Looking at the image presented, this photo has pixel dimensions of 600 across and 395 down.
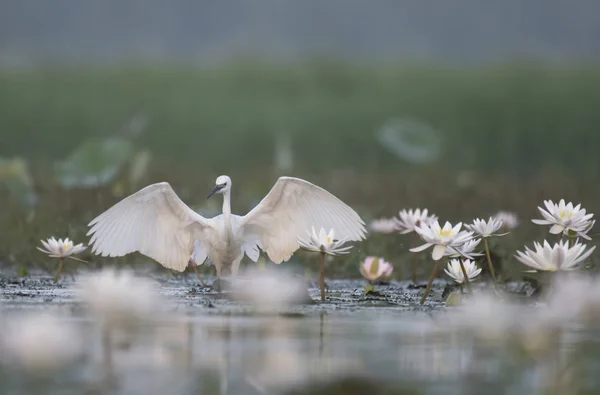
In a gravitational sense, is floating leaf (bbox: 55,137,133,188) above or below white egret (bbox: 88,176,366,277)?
above

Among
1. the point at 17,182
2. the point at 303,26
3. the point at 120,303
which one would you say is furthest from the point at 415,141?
the point at 303,26

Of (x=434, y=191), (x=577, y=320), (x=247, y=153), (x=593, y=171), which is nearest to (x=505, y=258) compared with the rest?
(x=577, y=320)

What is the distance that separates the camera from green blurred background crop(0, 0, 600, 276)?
28.2 feet

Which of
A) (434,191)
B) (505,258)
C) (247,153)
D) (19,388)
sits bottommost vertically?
(19,388)

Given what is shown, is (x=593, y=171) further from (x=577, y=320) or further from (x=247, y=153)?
(x=577, y=320)

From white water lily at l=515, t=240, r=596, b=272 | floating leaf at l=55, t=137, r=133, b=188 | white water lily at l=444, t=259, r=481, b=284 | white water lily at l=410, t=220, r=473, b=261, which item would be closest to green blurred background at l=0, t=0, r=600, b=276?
floating leaf at l=55, t=137, r=133, b=188

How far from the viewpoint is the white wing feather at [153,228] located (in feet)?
19.4

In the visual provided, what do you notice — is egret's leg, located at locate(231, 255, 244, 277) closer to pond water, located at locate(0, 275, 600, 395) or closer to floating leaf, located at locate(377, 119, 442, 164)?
pond water, located at locate(0, 275, 600, 395)

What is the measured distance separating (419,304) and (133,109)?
11.9 m

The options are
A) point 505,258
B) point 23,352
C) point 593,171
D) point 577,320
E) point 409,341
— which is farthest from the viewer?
point 593,171

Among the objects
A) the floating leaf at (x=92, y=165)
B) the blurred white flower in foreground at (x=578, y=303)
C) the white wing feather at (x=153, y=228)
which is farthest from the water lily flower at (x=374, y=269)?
the floating leaf at (x=92, y=165)

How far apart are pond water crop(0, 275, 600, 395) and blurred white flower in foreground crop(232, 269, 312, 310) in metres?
0.05

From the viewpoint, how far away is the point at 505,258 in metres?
6.55

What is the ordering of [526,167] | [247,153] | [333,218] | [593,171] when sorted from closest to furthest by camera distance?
[333,218], [593,171], [526,167], [247,153]
